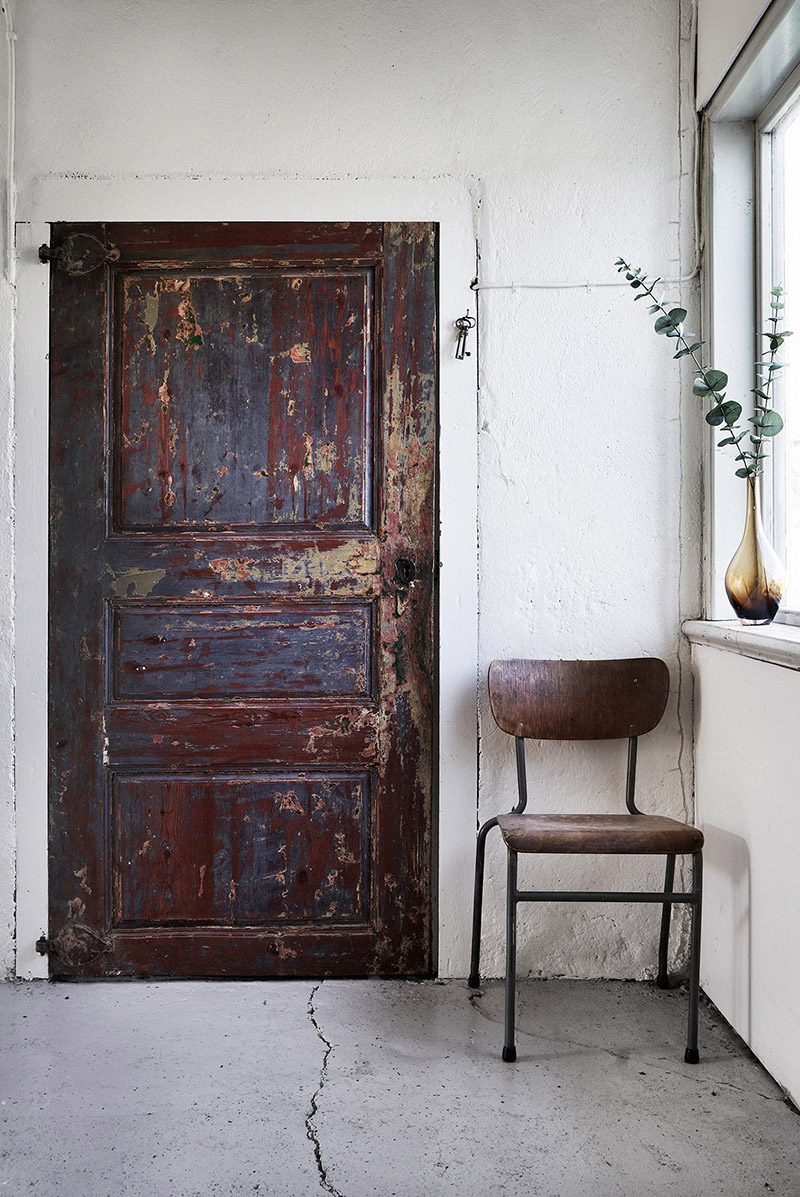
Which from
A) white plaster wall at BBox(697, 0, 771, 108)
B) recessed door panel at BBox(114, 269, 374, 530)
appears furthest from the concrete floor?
white plaster wall at BBox(697, 0, 771, 108)

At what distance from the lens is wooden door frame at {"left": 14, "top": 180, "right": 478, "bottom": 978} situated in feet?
8.08

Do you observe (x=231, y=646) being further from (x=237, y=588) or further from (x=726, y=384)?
(x=726, y=384)

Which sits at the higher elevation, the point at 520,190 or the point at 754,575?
the point at 520,190

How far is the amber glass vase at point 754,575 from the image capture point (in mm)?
2166

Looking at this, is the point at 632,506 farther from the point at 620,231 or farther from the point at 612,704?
the point at 620,231

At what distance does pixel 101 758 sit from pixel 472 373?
146 cm

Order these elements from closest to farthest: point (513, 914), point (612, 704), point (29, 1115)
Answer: point (29, 1115) → point (513, 914) → point (612, 704)

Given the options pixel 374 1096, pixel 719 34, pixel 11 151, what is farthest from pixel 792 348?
pixel 11 151

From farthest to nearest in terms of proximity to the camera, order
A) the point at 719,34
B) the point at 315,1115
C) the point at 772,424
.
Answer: the point at 719,34
the point at 772,424
the point at 315,1115

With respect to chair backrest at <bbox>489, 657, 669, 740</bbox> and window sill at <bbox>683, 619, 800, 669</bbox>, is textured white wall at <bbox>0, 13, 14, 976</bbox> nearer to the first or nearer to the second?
chair backrest at <bbox>489, 657, 669, 740</bbox>

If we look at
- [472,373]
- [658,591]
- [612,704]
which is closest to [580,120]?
[472,373]

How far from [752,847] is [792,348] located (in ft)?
4.07

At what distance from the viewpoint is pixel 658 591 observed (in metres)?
2.50

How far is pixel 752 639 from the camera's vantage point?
203 centimetres
